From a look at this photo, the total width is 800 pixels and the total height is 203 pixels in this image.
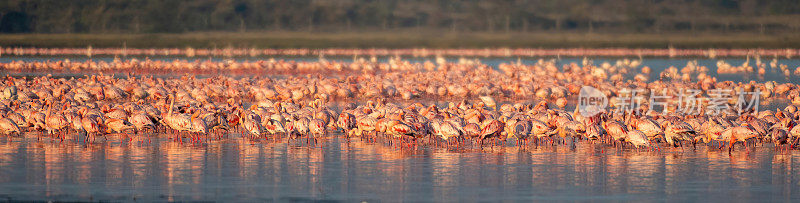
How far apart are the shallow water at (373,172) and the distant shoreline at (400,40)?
11130 centimetres

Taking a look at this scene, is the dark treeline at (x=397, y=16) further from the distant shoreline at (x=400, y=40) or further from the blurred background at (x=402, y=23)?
the distant shoreline at (x=400, y=40)

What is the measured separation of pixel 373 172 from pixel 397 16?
159548 mm

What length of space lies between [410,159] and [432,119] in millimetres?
2274

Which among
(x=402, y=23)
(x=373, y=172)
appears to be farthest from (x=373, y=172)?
(x=402, y=23)

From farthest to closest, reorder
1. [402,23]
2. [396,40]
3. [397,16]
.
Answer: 1. [397,16]
2. [402,23]
3. [396,40]

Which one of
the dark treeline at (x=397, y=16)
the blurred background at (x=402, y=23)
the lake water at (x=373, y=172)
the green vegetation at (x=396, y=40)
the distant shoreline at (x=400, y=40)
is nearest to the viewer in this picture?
the lake water at (x=373, y=172)

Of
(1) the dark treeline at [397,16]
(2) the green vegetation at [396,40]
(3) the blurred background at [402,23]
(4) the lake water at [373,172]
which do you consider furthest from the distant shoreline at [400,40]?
(4) the lake water at [373,172]

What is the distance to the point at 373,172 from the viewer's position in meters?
16.9

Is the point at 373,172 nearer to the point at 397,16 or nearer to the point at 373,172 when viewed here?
the point at 373,172

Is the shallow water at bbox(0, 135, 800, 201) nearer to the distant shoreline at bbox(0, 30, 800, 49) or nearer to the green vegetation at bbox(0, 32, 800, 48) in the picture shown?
the distant shoreline at bbox(0, 30, 800, 49)

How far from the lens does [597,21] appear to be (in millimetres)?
172000

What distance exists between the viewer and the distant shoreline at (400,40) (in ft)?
439

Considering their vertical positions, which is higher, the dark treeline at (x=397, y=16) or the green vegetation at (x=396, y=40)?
the dark treeline at (x=397, y=16)

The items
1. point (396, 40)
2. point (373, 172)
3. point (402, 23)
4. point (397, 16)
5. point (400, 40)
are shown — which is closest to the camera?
point (373, 172)
